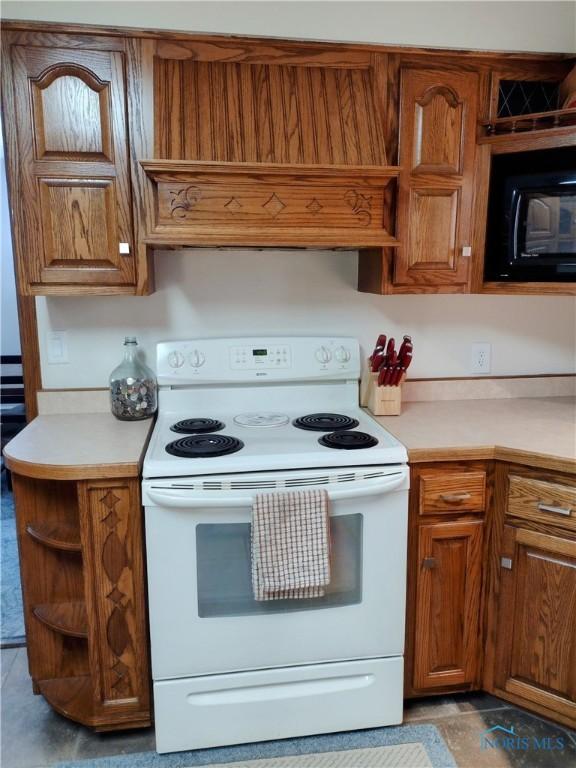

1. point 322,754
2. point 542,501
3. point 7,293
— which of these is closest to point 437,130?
point 542,501

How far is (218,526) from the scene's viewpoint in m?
1.66

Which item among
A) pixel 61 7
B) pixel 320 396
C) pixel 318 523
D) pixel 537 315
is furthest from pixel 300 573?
pixel 61 7

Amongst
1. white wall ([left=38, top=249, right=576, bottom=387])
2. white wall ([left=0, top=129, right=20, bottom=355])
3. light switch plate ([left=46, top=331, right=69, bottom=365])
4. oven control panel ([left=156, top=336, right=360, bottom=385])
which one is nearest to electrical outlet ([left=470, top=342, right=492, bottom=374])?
white wall ([left=38, top=249, right=576, bottom=387])

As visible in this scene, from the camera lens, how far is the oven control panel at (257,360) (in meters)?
2.12

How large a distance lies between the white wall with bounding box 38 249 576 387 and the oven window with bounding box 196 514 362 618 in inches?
32.0

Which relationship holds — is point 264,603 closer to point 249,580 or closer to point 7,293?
point 249,580

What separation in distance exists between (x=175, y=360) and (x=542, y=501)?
130 centimetres

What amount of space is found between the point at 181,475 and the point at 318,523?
0.41 meters

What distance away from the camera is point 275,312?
87.7 inches

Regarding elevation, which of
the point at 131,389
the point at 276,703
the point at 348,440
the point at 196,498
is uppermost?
the point at 131,389

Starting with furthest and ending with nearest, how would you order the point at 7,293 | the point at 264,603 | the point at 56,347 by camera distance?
the point at 7,293, the point at 56,347, the point at 264,603

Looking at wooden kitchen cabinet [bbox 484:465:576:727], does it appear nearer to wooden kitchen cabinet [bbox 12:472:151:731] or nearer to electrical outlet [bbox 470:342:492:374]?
electrical outlet [bbox 470:342:492:374]

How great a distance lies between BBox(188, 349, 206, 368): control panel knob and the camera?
2.12 metres

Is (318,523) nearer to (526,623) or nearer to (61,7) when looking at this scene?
(526,623)
